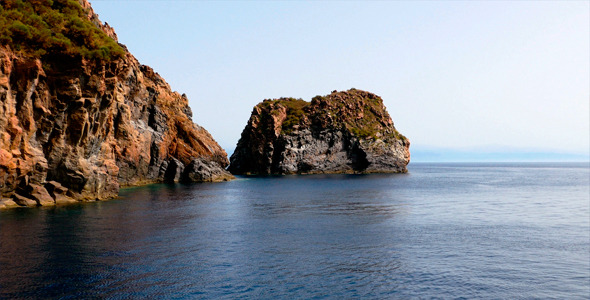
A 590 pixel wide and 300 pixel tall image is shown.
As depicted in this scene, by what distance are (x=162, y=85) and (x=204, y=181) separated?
102ft

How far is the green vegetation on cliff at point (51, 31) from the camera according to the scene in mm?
49031

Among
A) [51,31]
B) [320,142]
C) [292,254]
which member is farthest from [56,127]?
[320,142]

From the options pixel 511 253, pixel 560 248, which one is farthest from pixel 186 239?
pixel 560 248

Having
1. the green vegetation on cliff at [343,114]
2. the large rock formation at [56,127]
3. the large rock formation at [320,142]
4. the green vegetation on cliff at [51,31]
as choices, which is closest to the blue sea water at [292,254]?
the large rock formation at [56,127]

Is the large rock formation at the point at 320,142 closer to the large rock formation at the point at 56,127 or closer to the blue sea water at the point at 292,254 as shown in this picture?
the large rock formation at the point at 56,127

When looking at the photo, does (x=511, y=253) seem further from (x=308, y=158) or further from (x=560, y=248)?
(x=308, y=158)

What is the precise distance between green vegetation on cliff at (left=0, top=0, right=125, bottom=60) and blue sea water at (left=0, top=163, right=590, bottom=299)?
68.0 feet

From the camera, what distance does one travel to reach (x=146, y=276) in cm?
2291

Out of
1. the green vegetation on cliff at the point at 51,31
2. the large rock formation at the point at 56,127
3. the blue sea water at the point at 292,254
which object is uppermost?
the green vegetation on cliff at the point at 51,31

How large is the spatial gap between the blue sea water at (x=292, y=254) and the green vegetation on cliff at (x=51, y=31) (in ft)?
68.0

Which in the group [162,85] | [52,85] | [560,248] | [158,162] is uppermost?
[162,85]

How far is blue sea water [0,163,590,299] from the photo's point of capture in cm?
2122

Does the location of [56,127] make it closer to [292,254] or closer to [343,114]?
[292,254]

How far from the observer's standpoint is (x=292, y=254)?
93.3ft
